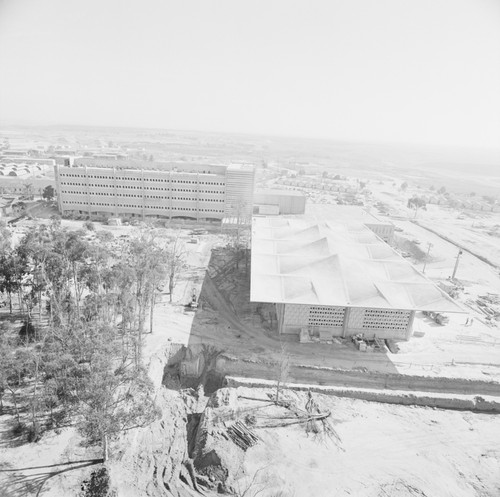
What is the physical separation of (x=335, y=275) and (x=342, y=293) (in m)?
2.81

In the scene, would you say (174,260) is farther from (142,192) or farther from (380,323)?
(142,192)

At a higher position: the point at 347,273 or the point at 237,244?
the point at 347,273

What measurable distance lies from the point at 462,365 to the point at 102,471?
3237 cm

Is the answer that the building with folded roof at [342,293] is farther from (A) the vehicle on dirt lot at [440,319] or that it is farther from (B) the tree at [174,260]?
(B) the tree at [174,260]

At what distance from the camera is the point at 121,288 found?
34000 mm

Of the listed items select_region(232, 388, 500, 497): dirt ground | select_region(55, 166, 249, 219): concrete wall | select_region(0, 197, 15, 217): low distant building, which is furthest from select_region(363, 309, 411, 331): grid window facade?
select_region(0, 197, 15, 217): low distant building

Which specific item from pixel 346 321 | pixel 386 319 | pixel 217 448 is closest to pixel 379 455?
pixel 217 448

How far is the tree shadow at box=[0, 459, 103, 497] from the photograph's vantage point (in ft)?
66.1

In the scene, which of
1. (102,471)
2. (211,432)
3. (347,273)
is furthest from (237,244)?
(102,471)

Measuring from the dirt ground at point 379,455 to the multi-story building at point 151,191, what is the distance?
52317 millimetres

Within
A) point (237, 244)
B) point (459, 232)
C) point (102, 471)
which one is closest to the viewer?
point (102, 471)

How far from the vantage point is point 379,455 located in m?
24.9

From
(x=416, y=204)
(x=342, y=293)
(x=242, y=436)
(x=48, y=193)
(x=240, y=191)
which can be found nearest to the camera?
(x=242, y=436)

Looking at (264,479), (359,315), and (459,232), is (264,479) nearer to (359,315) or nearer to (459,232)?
(359,315)
